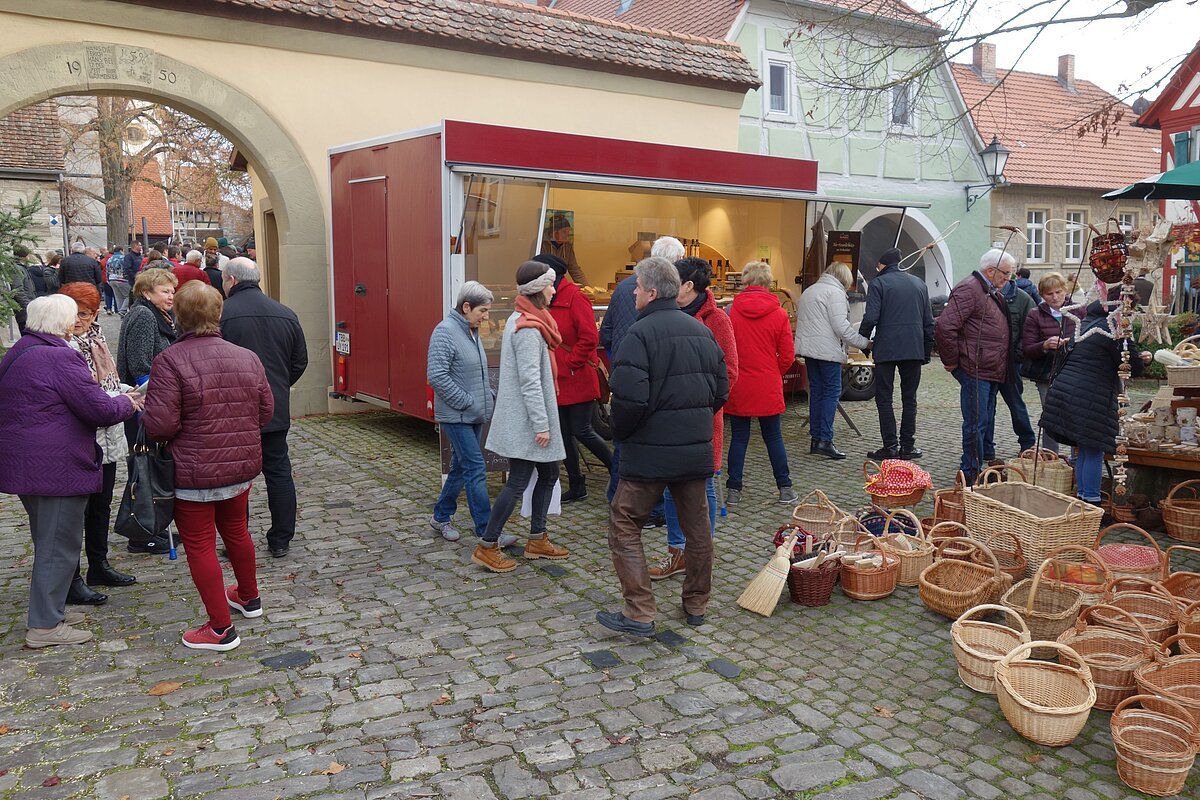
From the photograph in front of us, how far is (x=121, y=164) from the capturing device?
28.0m

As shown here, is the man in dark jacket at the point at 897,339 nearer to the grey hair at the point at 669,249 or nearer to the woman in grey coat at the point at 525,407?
the grey hair at the point at 669,249

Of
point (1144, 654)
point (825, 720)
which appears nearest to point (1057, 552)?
point (1144, 654)

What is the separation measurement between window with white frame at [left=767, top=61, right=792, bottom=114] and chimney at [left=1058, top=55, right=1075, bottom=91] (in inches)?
563

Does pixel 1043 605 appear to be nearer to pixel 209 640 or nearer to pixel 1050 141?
pixel 209 640

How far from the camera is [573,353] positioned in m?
6.46

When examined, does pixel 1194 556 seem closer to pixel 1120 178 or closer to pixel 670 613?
pixel 670 613

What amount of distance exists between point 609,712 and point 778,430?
356 cm

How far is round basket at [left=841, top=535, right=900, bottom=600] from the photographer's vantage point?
16.2ft

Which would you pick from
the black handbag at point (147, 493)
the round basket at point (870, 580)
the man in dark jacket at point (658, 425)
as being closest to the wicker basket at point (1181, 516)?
the round basket at point (870, 580)

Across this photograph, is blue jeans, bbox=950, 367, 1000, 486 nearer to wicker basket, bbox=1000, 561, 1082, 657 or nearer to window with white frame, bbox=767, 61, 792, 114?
wicker basket, bbox=1000, 561, 1082, 657

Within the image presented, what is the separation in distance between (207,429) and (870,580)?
3510 millimetres

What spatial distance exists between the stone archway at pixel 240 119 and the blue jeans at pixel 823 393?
5616 mm

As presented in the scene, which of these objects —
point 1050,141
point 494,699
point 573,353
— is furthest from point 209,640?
point 1050,141

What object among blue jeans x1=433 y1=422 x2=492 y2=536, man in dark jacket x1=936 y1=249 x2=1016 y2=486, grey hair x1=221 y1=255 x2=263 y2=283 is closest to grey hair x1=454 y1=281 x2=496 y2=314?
blue jeans x1=433 y1=422 x2=492 y2=536
